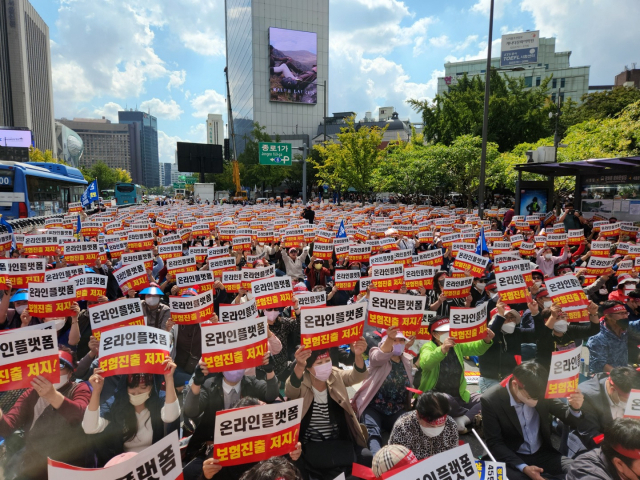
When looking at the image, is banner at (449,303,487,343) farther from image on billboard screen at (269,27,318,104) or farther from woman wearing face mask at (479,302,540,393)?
image on billboard screen at (269,27,318,104)

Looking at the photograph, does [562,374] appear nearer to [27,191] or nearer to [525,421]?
[525,421]

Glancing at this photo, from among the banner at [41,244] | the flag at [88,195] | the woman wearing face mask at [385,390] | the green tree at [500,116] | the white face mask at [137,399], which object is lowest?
the woman wearing face mask at [385,390]

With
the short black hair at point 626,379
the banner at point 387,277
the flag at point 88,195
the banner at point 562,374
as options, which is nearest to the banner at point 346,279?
the banner at point 387,277

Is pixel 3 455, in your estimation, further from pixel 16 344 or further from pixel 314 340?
pixel 314 340

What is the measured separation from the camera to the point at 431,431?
11.6ft

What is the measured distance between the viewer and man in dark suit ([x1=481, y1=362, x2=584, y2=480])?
3.73 meters

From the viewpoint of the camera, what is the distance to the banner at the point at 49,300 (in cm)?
570

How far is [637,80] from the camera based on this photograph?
71.4m

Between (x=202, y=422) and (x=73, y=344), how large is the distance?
8.45 ft

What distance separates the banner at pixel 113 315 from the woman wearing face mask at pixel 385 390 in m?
2.70

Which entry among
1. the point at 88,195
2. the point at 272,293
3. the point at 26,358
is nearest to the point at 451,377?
the point at 272,293

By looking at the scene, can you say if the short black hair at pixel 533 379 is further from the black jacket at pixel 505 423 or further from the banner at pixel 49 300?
the banner at pixel 49 300

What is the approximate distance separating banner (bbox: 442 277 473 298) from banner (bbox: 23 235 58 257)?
848 centimetres

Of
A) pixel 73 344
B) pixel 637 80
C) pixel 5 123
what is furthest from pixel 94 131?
pixel 73 344
